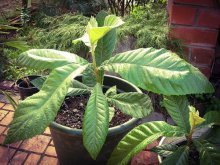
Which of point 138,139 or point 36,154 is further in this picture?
point 36,154

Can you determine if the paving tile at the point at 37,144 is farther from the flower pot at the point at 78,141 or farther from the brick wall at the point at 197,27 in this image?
the brick wall at the point at 197,27

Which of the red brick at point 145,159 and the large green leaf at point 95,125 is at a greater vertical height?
the large green leaf at point 95,125

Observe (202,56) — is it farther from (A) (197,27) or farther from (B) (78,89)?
(B) (78,89)

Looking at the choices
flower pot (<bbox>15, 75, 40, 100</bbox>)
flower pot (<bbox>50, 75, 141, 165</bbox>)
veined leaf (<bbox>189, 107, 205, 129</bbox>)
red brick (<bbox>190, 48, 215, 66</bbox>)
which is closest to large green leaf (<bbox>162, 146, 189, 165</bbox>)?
veined leaf (<bbox>189, 107, 205, 129</bbox>)

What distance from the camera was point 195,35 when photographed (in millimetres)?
2092

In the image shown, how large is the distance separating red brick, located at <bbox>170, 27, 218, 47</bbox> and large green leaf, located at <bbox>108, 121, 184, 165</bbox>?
0.98 meters

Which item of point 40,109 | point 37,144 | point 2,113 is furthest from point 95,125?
point 2,113

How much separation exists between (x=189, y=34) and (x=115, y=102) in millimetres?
1027

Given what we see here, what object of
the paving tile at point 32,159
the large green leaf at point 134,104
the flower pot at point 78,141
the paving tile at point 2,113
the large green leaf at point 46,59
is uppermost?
the large green leaf at point 46,59

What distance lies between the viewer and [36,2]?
386 cm

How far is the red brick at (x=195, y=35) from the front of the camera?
2.06 m

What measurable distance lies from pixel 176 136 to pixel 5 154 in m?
1.11

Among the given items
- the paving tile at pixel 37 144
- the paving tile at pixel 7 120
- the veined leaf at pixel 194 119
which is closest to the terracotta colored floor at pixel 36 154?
the paving tile at pixel 37 144

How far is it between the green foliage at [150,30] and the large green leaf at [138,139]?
0.86 m
